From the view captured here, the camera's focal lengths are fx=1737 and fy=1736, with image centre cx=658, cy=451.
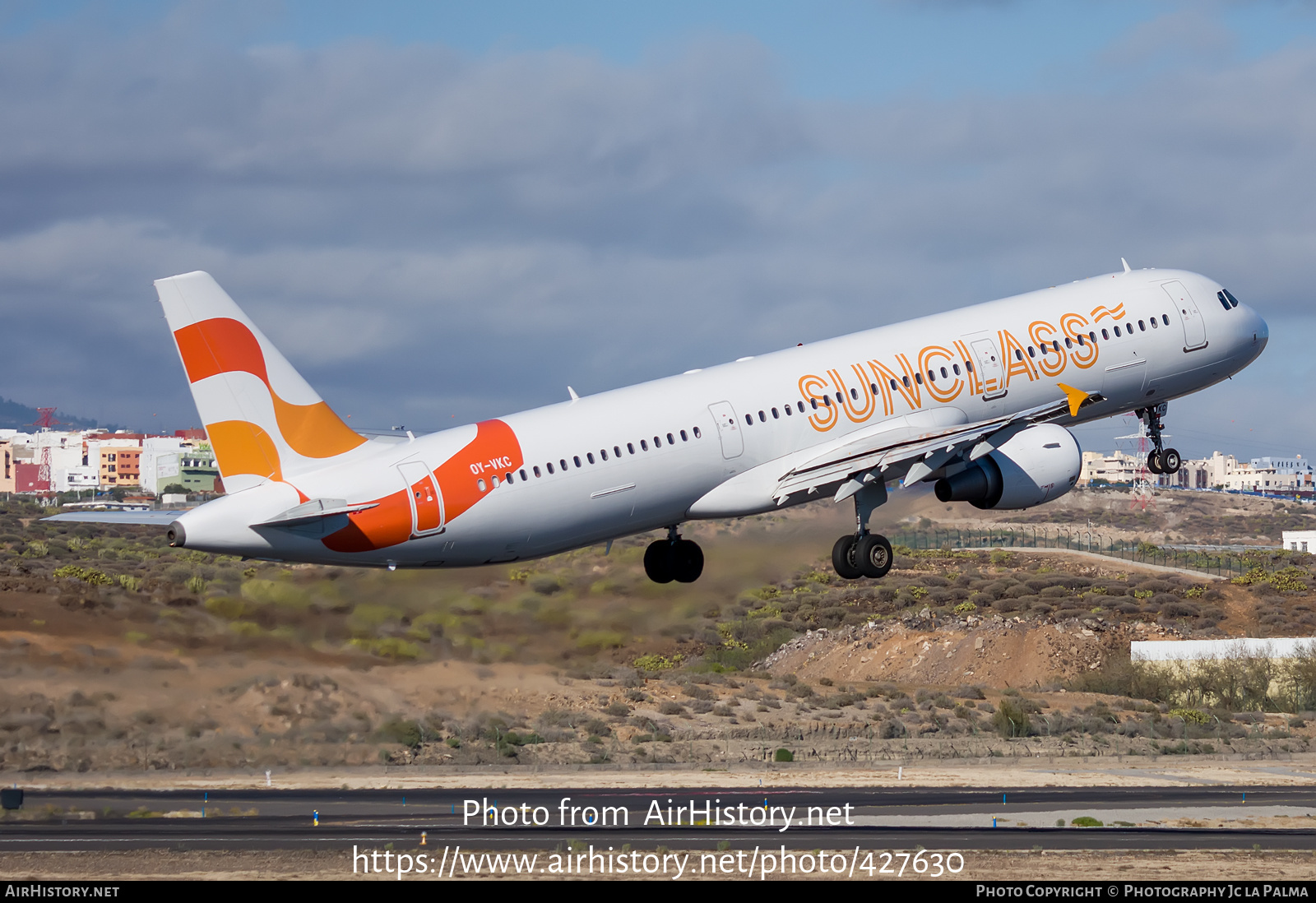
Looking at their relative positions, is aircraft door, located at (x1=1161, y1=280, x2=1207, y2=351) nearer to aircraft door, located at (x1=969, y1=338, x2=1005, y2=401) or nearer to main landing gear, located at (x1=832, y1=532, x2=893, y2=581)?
aircraft door, located at (x1=969, y1=338, x2=1005, y2=401)

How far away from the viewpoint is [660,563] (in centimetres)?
4981

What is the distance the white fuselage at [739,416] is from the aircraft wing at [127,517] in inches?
56.2

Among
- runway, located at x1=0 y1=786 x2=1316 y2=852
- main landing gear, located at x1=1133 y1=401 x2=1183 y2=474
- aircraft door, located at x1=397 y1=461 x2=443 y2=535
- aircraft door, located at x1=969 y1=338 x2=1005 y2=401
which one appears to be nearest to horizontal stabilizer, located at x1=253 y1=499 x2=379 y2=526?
aircraft door, located at x1=397 y1=461 x2=443 y2=535

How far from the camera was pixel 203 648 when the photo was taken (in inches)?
1789

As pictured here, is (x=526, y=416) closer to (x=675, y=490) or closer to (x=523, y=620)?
(x=675, y=490)

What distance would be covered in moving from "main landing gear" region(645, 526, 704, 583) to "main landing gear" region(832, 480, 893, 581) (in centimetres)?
483

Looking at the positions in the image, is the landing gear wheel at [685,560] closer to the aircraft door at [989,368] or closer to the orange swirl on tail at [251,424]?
the aircraft door at [989,368]

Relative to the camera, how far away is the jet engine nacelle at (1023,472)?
155 feet

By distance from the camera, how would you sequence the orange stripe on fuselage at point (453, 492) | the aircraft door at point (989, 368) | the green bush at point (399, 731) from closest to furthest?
the orange stripe on fuselage at point (453, 492)
the aircraft door at point (989, 368)
the green bush at point (399, 731)

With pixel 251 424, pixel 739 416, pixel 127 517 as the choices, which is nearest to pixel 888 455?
pixel 739 416

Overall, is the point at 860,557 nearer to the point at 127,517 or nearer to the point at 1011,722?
the point at 127,517

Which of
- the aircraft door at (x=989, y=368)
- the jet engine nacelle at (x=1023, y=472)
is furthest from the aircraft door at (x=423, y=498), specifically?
the aircraft door at (x=989, y=368)

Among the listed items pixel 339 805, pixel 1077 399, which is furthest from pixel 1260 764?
pixel 339 805

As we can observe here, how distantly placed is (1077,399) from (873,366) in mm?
6025
